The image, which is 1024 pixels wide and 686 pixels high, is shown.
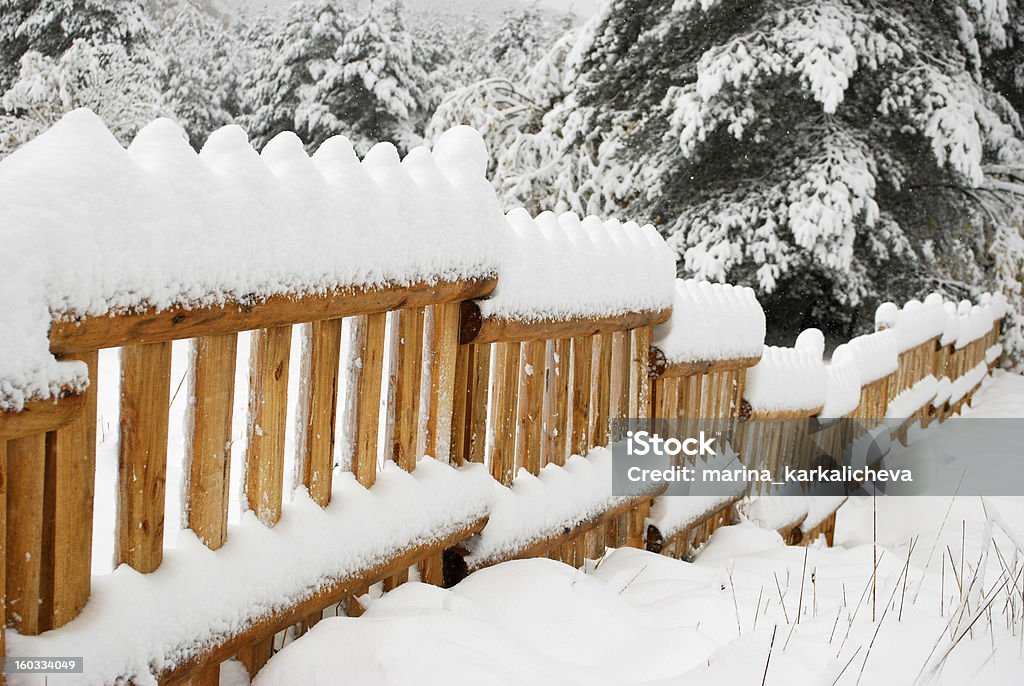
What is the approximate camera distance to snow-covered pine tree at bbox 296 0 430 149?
24328 millimetres

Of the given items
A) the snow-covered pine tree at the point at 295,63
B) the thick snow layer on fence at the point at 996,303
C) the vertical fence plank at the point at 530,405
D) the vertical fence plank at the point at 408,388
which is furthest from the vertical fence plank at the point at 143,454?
the snow-covered pine tree at the point at 295,63

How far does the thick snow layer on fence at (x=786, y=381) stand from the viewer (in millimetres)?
4359

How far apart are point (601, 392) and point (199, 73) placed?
32.3 meters

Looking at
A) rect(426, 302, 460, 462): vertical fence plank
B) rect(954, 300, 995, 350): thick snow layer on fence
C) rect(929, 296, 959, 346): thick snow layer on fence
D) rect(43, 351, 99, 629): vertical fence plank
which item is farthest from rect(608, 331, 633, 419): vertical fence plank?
rect(954, 300, 995, 350): thick snow layer on fence

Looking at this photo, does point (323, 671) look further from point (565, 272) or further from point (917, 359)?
point (917, 359)

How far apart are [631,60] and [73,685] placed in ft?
38.7

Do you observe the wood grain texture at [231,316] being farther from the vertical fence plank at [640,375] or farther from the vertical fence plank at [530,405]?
the vertical fence plank at [640,375]

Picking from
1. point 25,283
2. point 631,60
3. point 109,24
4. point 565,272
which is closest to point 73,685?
point 25,283

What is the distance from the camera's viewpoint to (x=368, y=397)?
6.88 feet

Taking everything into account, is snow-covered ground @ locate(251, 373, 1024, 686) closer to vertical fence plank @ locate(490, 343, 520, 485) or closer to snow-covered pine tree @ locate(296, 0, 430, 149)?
vertical fence plank @ locate(490, 343, 520, 485)

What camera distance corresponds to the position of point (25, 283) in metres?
1.16

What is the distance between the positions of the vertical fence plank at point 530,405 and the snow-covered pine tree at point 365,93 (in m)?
22.5

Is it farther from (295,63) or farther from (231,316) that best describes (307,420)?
(295,63)

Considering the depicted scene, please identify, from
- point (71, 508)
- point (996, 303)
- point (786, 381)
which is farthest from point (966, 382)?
point (71, 508)
